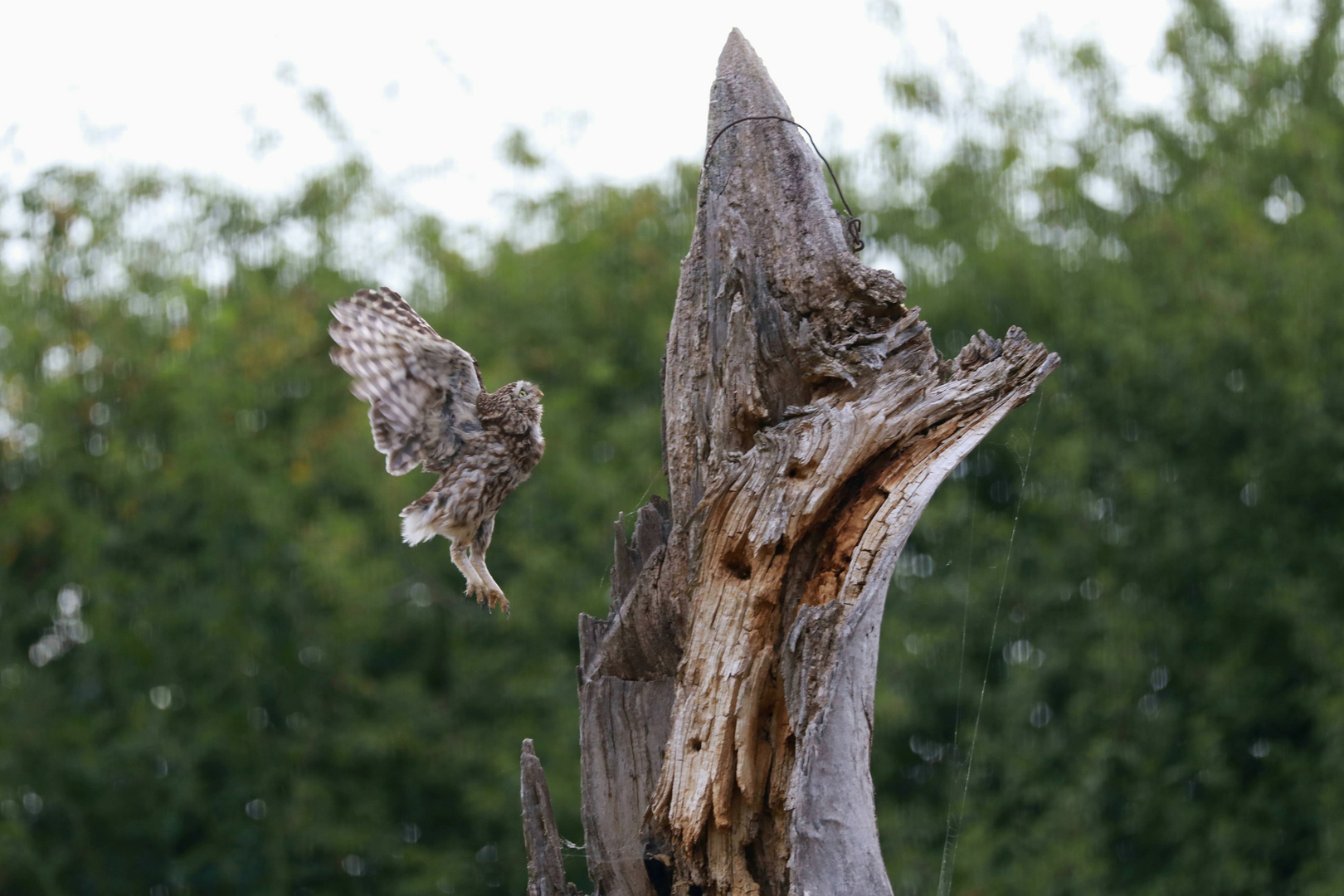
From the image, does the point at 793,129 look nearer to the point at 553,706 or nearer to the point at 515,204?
the point at 553,706

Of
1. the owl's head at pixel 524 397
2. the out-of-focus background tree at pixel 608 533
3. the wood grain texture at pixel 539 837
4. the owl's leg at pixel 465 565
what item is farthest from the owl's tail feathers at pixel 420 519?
the out-of-focus background tree at pixel 608 533

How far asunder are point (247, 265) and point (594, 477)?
2.91 meters

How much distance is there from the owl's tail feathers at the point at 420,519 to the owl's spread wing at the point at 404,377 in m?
0.10

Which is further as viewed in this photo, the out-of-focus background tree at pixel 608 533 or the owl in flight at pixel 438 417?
the out-of-focus background tree at pixel 608 533

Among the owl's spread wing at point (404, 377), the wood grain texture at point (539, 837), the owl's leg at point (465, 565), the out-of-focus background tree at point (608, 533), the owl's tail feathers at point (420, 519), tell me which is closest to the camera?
the wood grain texture at point (539, 837)

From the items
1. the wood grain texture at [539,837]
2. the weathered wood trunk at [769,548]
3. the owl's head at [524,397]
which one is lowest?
Answer: the wood grain texture at [539,837]

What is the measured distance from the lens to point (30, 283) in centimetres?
809

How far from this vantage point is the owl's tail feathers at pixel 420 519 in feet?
10.7

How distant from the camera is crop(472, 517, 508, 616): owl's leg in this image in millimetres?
3398

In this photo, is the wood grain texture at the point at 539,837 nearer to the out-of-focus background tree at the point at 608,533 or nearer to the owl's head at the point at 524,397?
the owl's head at the point at 524,397

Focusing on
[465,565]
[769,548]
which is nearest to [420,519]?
[465,565]

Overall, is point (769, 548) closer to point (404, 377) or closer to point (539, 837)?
point (539, 837)

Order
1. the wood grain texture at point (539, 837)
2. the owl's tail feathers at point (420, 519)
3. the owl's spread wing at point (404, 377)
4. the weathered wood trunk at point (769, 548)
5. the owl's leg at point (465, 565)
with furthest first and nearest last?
1. the owl's leg at point (465, 565)
2. the owl's tail feathers at point (420, 519)
3. the owl's spread wing at point (404, 377)
4. the wood grain texture at point (539, 837)
5. the weathered wood trunk at point (769, 548)

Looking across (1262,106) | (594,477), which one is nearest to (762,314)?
(594,477)
